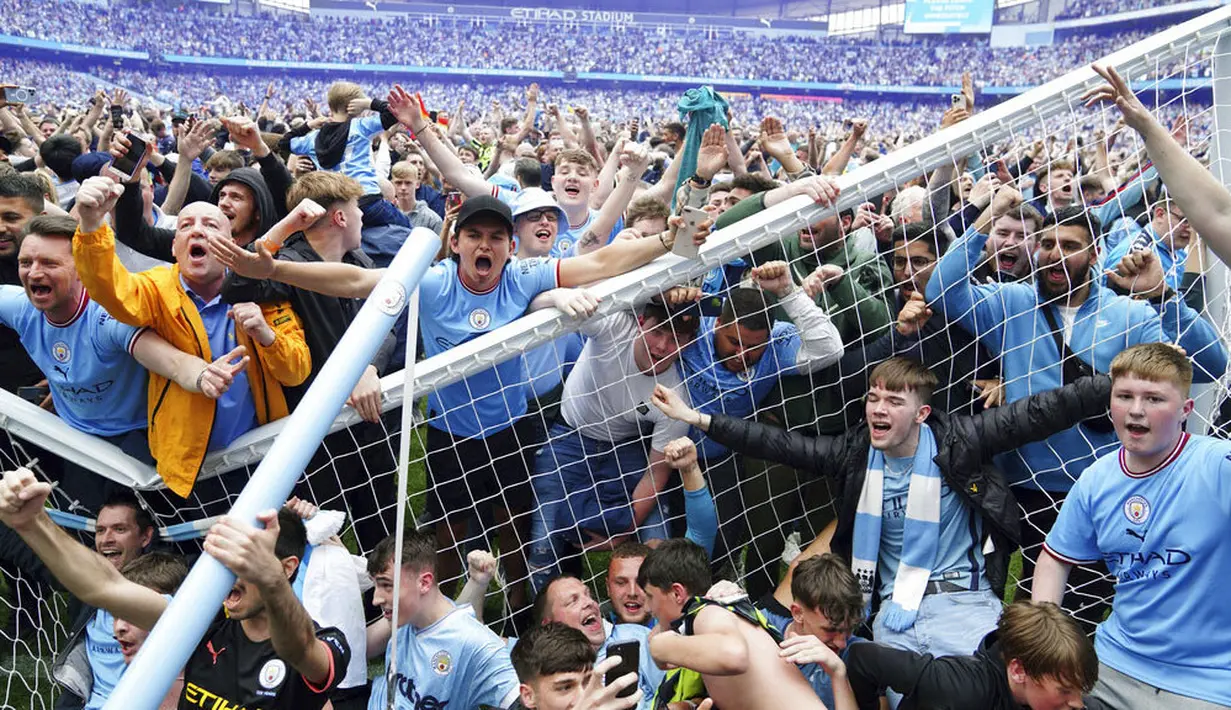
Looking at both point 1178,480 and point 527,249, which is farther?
point 527,249

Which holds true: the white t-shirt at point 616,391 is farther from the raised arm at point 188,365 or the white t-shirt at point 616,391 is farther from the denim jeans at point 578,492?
the raised arm at point 188,365

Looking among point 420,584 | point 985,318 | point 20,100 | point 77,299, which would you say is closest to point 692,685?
point 420,584

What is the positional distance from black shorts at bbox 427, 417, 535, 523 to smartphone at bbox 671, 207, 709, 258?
109 centimetres

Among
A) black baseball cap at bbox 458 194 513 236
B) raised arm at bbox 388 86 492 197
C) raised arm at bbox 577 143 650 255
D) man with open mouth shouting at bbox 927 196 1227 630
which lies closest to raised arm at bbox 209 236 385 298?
black baseball cap at bbox 458 194 513 236

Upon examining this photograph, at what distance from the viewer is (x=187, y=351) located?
3643 mm

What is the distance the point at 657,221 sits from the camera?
525cm

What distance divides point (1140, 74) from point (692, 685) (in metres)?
2.87

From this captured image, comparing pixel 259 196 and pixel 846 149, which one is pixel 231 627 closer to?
pixel 259 196

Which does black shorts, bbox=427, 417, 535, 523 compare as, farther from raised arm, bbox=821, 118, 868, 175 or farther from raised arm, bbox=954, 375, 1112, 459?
raised arm, bbox=821, 118, 868, 175

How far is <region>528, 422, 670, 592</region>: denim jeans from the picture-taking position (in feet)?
14.2

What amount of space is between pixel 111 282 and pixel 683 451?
205 cm

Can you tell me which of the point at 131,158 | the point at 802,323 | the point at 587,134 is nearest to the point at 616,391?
the point at 802,323

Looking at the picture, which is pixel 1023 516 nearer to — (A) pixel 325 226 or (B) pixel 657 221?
(B) pixel 657 221

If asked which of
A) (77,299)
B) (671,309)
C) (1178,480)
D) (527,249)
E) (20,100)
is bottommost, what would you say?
(1178,480)
